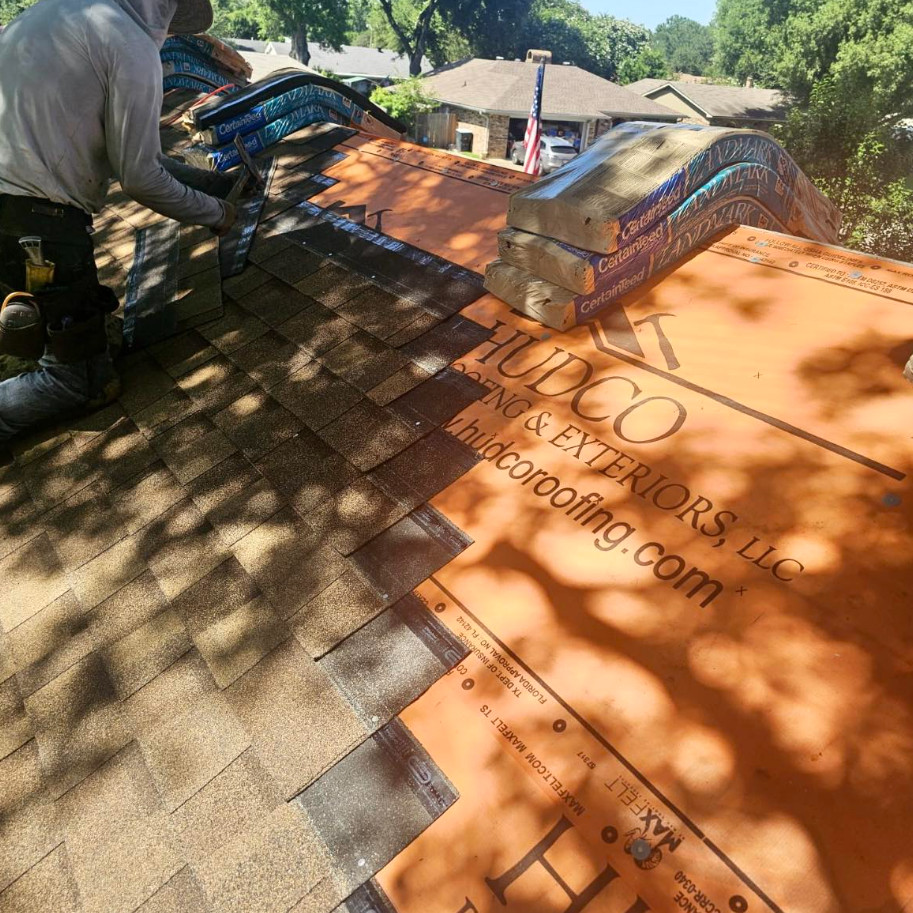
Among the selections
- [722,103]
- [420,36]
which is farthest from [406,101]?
[420,36]

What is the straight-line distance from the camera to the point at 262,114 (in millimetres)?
5418

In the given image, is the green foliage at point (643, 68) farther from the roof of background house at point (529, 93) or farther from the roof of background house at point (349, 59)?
the roof of background house at point (529, 93)

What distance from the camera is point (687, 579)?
6.24 ft

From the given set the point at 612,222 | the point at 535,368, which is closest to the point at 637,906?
the point at 535,368

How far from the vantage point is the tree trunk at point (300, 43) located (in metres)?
41.2

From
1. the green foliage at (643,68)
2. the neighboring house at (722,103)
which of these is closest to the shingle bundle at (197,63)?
the neighboring house at (722,103)

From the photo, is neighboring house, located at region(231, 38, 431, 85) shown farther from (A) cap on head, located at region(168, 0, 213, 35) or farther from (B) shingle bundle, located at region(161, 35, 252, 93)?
(A) cap on head, located at region(168, 0, 213, 35)

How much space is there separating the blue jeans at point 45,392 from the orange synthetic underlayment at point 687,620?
211cm

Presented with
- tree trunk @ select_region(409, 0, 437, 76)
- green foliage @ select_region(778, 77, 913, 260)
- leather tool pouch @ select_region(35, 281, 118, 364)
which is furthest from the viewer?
tree trunk @ select_region(409, 0, 437, 76)

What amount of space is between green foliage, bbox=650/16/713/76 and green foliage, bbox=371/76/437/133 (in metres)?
77.8

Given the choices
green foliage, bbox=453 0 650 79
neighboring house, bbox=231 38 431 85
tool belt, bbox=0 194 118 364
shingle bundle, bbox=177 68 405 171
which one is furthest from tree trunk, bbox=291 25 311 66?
tool belt, bbox=0 194 118 364

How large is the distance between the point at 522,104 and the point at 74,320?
113 feet

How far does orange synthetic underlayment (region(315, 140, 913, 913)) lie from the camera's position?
1.39m

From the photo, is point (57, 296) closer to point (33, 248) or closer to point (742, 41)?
point (33, 248)
